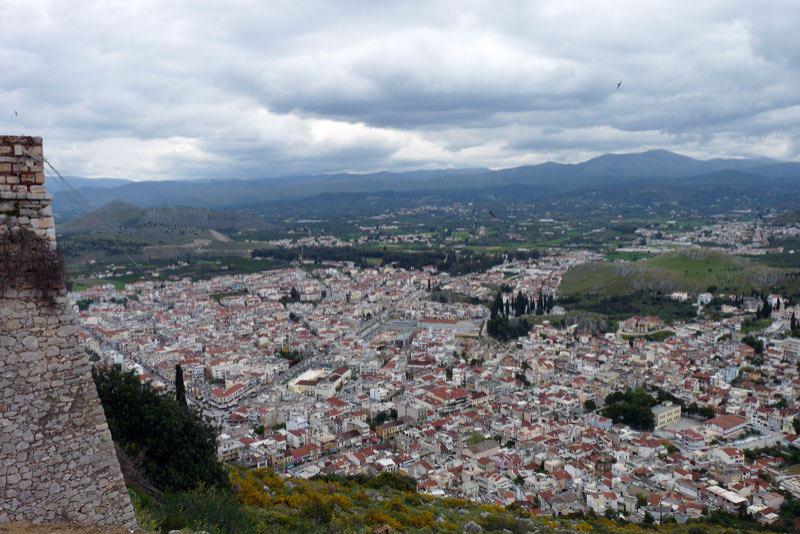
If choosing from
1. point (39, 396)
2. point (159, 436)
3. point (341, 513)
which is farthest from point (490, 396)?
point (39, 396)

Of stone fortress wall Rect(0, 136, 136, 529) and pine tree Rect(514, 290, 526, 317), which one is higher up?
stone fortress wall Rect(0, 136, 136, 529)

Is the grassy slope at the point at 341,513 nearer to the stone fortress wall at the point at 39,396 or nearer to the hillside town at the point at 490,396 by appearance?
the stone fortress wall at the point at 39,396

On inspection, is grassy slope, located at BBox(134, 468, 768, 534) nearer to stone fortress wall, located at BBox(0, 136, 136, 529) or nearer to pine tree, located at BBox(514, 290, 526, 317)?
stone fortress wall, located at BBox(0, 136, 136, 529)

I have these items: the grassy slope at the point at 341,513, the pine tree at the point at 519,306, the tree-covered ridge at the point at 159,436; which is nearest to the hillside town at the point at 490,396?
the grassy slope at the point at 341,513

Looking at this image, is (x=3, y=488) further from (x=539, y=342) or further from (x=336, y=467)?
(x=539, y=342)

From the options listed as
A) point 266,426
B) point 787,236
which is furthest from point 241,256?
point 787,236

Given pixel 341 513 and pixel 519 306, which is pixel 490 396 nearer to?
pixel 341 513

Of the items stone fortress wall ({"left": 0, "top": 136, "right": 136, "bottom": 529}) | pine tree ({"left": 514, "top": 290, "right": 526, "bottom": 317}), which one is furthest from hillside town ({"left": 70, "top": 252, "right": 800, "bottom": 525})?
stone fortress wall ({"left": 0, "top": 136, "right": 136, "bottom": 529})
